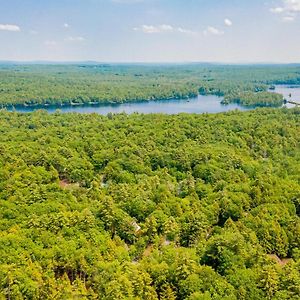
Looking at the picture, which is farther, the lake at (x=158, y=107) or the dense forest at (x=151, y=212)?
the lake at (x=158, y=107)

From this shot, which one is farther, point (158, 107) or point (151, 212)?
point (158, 107)

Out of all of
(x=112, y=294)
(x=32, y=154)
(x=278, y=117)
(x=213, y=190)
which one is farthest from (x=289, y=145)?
(x=112, y=294)

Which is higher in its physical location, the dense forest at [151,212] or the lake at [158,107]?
the lake at [158,107]

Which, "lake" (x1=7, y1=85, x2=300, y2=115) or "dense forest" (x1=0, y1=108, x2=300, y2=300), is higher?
"lake" (x1=7, y1=85, x2=300, y2=115)

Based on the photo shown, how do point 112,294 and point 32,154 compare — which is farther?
point 32,154

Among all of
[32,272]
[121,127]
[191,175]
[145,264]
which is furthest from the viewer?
[121,127]

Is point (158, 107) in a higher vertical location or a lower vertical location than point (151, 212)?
higher

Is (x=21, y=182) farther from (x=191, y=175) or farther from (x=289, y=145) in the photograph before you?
(x=289, y=145)

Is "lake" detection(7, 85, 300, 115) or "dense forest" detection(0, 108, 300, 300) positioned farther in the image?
"lake" detection(7, 85, 300, 115)
